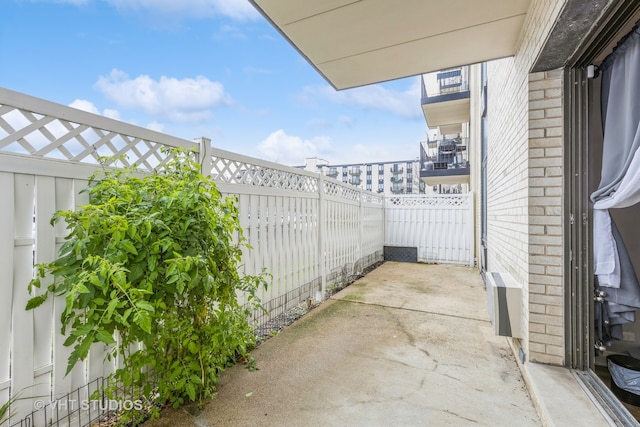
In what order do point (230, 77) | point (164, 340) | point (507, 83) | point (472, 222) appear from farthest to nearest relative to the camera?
1. point (230, 77)
2. point (472, 222)
3. point (507, 83)
4. point (164, 340)

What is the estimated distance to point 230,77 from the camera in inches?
369

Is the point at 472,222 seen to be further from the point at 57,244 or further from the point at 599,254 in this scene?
the point at 57,244

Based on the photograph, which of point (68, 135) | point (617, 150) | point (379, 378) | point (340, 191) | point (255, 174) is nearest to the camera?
point (68, 135)

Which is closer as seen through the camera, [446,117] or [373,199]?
[373,199]

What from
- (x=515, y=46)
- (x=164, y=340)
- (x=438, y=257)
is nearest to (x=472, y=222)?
(x=438, y=257)

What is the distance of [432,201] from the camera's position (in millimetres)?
7609

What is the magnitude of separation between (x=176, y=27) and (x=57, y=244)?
232 inches

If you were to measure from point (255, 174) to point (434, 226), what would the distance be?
18.5ft

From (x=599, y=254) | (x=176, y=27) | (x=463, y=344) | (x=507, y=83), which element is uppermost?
(x=176, y=27)

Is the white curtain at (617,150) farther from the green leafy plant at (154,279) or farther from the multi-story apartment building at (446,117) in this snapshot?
the multi-story apartment building at (446,117)

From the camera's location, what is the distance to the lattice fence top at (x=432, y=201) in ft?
24.0

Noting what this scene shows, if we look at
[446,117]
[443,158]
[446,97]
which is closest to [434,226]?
[443,158]

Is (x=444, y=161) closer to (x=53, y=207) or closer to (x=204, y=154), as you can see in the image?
(x=204, y=154)

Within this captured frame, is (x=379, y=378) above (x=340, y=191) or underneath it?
underneath
